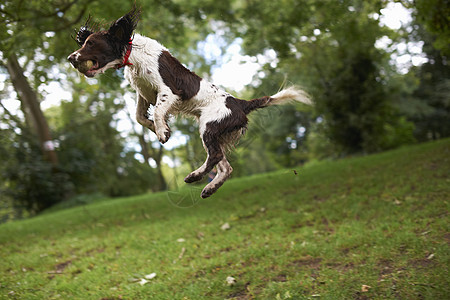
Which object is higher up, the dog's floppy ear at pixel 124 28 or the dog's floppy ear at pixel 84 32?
the dog's floppy ear at pixel 84 32

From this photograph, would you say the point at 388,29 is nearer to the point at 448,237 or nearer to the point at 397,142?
the point at 448,237

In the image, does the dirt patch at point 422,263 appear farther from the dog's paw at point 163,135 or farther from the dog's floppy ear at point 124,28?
the dog's floppy ear at point 124,28

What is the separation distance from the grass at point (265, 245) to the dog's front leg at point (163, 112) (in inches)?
27.5

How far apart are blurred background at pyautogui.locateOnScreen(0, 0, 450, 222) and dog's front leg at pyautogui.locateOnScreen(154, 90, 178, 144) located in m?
0.42

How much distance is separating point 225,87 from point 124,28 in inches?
52.5

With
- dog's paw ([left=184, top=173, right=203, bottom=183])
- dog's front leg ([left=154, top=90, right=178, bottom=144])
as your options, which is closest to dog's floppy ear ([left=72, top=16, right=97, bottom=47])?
dog's front leg ([left=154, top=90, right=178, bottom=144])

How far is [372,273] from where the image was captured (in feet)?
13.8

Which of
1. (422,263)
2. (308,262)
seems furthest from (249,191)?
(422,263)

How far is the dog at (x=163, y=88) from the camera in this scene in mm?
1961

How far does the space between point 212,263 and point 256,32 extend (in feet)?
17.5

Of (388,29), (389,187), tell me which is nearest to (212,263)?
(389,187)

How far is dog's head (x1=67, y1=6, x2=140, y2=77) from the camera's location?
1.95m

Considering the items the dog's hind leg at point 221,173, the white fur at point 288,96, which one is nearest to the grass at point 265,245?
the dog's hind leg at point 221,173

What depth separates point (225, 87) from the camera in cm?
318
